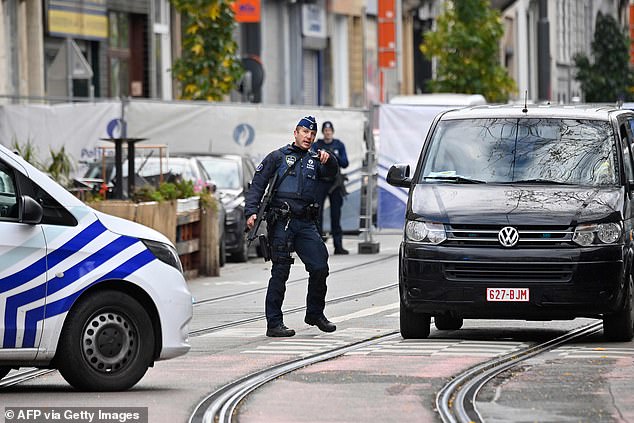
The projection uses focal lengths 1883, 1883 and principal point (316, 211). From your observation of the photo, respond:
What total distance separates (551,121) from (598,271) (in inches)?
70.8

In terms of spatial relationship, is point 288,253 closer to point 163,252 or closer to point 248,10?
point 163,252

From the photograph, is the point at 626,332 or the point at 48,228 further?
the point at 626,332

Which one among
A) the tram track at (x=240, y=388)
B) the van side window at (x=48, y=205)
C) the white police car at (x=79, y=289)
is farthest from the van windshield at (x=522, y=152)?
the van side window at (x=48, y=205)

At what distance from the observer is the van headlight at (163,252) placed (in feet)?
37.3

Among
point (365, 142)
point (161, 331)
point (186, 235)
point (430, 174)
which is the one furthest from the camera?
point (365, 142)

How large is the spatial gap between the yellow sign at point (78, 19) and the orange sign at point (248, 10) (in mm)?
5961

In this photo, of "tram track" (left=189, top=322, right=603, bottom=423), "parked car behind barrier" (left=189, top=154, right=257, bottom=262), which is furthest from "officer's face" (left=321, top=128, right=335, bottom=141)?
"tram track" (left=189, top=322, right=603, bottom=423)

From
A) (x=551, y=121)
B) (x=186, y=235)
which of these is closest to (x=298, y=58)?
(x=186, y=235)

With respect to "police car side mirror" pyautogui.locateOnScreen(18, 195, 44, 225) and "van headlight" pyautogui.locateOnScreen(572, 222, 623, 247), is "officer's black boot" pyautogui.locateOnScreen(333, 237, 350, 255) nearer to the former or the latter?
"van headlight" pyautogui.locateOnScreen(572, 222, 623, 247)

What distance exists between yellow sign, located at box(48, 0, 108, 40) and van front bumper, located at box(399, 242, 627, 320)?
22.6 meters

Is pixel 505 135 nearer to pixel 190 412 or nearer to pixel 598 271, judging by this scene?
pixel 598 271

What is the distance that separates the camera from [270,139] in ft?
94.7

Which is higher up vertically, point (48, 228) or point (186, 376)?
point (48, 228)

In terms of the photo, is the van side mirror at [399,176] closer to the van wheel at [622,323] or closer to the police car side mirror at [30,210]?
the van wheel at [622,323]
